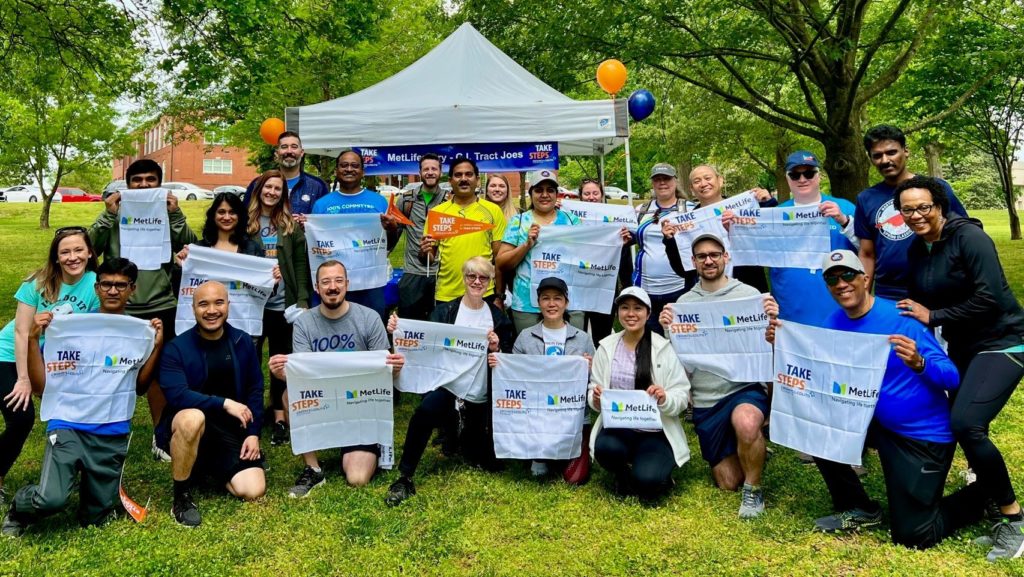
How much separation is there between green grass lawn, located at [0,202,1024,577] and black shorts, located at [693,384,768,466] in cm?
28

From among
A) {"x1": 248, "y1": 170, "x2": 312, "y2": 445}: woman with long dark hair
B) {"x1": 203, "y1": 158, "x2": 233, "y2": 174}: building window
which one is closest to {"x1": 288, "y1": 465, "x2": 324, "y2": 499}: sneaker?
{"x1": 248, "y1": 170, "x2": 312, "y2": 445}: woman with long dark hair

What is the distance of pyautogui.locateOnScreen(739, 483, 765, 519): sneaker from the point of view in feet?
14.3

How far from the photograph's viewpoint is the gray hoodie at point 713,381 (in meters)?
4.80

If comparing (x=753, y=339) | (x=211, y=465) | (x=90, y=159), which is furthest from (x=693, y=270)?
(x=90, y=159)

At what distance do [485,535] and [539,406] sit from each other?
1070mm

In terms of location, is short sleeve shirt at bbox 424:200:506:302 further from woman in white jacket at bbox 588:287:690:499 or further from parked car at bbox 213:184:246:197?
parked car at bbox 213:184:246:197

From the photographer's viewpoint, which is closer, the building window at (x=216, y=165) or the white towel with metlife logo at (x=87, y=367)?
the white towel with metlife logo at (x=87, y=367)

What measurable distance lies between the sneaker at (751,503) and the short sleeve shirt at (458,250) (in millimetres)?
2525

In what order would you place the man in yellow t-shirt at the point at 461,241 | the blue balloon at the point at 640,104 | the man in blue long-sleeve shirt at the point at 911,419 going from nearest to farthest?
the man in blue long-sleeve shirt at the point at 911,419, the man in yellow t-shirt at the point at 461,241, the blue balloon at the point at 640,104

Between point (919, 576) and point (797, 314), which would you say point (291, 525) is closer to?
point (919, 576)

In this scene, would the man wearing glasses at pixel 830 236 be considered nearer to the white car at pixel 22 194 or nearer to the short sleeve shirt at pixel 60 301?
the short sleeve shirt at pixel 60 301

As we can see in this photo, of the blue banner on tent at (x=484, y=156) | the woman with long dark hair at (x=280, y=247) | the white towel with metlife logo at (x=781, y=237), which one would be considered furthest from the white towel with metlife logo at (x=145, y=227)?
the white towel with metlife logo at (x=781, y=237)

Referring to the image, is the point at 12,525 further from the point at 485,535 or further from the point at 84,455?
the point at 485,535

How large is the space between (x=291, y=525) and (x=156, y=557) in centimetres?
76
